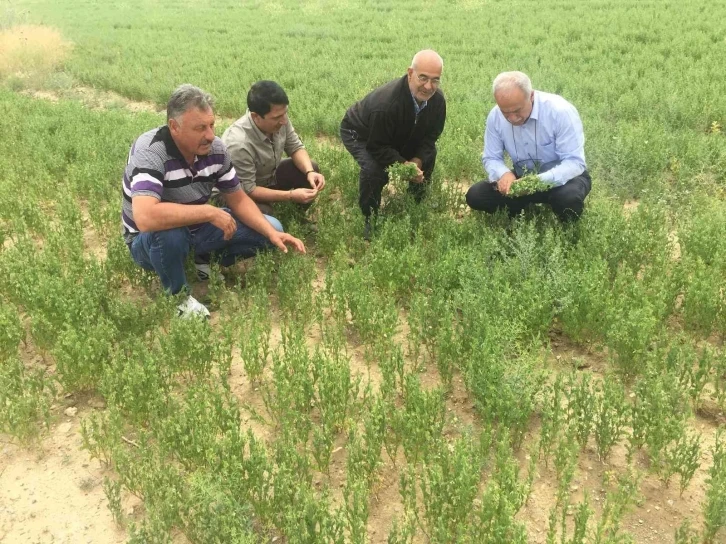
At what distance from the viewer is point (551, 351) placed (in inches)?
139

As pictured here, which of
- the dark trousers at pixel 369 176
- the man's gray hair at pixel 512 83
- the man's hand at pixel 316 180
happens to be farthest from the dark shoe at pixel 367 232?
the man's gray hair at pixel 512 83

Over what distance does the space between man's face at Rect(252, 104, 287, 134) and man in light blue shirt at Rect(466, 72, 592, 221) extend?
5.29ft

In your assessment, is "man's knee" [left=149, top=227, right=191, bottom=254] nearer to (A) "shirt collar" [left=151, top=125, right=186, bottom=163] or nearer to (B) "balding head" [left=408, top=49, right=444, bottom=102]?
(A) "shirt collar" [left=151, top=125, right=186, bottom=163]

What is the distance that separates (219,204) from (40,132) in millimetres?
4352

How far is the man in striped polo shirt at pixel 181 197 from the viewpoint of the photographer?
12.3 ft

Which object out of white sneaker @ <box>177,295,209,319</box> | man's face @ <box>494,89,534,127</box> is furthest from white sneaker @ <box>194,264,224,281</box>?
man's face @ <box>494,89,534,127</box>

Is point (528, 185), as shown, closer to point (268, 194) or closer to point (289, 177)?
point (268, 194)

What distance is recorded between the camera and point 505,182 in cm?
467

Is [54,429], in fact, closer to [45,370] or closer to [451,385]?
[45,370]

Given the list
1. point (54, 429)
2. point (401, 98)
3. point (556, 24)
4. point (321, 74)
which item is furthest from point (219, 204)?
point (556, 24)

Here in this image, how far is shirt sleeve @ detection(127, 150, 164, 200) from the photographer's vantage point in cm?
380

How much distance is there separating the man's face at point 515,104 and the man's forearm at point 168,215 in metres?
2.22

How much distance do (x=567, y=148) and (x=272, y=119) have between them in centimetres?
232

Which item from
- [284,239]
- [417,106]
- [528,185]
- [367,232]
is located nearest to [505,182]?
[528,185]
